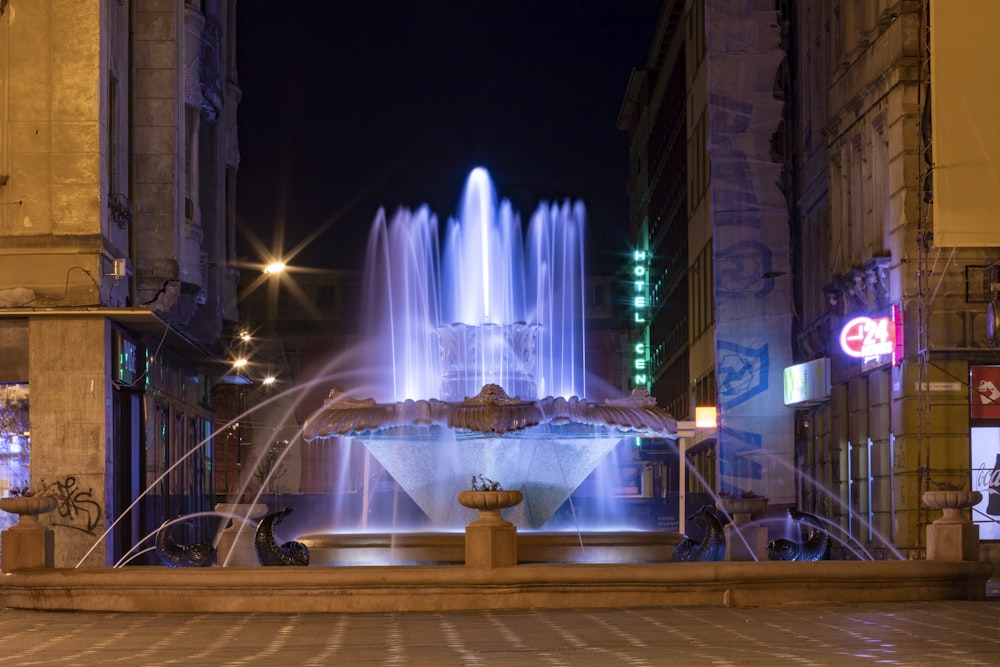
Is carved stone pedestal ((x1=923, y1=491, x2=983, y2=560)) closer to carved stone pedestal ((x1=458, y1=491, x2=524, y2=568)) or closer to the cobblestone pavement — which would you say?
the cobblestone pavement

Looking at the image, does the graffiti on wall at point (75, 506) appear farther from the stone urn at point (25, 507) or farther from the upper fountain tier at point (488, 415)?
the stone urn at point (25, 507)

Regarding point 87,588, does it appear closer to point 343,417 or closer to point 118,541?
point 343,417

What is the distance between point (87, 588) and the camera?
2138cm

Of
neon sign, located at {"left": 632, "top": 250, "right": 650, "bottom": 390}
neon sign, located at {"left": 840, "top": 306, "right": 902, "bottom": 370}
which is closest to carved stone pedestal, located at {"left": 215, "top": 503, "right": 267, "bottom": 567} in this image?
neon sign, located at {"left": 840, "top": 306, "right": 902, "bottom": 370}

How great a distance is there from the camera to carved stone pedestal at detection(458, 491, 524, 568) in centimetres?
2078

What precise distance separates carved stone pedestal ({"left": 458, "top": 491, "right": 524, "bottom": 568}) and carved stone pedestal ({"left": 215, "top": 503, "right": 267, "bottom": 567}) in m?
5.18

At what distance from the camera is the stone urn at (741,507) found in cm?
2616

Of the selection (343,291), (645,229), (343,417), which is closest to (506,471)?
(343,417)

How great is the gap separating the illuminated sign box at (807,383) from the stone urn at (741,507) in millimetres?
20403

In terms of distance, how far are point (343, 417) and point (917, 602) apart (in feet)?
31.4

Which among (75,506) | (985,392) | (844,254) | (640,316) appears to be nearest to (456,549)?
(75,506)

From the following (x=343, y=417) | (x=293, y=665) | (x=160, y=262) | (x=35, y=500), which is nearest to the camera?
(x=293, y=665)

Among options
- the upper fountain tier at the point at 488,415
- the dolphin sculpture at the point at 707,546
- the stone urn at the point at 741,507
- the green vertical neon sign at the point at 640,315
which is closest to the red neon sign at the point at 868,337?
the upper fountain tier at the point at 488,415

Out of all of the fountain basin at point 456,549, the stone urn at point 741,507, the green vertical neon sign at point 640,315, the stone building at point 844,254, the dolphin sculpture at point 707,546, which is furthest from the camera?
the green vertical neon sign at point 640,315
